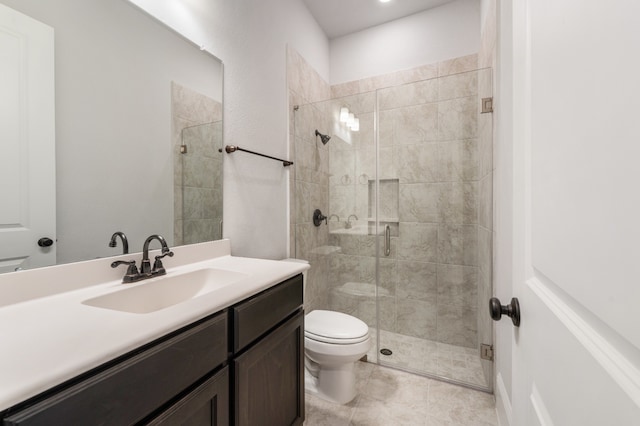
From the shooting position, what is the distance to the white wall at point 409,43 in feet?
7.48

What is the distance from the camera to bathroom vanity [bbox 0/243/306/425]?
504 millimetres

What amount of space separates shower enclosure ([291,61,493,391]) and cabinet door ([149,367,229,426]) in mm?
1338

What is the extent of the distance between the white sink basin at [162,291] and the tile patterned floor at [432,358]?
1.50m

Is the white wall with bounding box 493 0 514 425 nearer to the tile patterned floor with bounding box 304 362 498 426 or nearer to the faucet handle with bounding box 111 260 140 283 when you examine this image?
the tile patterned floor with bounding box 304 362 498 426

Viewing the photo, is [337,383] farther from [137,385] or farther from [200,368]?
[137,385]

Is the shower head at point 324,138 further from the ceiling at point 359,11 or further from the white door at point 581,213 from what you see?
the white door at point 581,213

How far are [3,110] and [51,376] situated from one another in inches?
31.3

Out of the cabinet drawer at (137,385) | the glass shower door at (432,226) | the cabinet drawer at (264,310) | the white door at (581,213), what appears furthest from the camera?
the glass shower door at (432,226)

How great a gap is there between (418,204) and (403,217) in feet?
0.52

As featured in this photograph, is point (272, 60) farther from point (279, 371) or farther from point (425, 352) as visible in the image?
point (425, 352)

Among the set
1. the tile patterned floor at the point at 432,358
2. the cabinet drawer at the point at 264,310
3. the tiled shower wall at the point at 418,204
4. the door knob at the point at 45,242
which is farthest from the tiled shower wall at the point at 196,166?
the tile patterned floor at the point at 432,358

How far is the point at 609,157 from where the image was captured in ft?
1.01

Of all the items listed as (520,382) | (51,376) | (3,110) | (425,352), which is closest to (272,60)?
(3,110)

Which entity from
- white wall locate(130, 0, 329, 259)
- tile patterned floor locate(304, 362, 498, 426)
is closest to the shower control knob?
white wall locate(130, 0, 329, 259)
